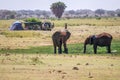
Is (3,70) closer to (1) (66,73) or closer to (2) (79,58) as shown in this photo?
(1) (66,73)

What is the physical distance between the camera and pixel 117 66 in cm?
2014

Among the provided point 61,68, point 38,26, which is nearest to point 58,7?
point 38,26

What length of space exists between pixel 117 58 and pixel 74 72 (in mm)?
6161

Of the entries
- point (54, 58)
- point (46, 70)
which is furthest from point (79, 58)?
point (46, 70)

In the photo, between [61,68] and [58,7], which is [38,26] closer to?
[61,68]

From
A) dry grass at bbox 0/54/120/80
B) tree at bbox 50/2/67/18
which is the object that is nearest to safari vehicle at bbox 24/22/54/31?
dry grass at bbox 0/54/120/80

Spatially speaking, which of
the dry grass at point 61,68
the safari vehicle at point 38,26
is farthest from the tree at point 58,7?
the dry grass at point 61,68

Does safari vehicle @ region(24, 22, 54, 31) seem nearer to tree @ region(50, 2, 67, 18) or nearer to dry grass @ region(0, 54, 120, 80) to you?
dry grass @ region(0, 54, 120, 80)

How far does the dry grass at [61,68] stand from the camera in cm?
1696

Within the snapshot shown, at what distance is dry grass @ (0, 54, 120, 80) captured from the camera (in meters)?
17.0

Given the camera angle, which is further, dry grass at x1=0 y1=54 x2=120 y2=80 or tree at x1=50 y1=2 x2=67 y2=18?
tree at x1=50 y1=2 x2=67 y2=18

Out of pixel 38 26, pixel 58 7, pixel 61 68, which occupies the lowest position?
pixel 58 7

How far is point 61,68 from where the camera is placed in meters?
19.3

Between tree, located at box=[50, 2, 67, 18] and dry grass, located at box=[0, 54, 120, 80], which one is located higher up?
dry grass, located at box=[0, 54, 120, 80]
